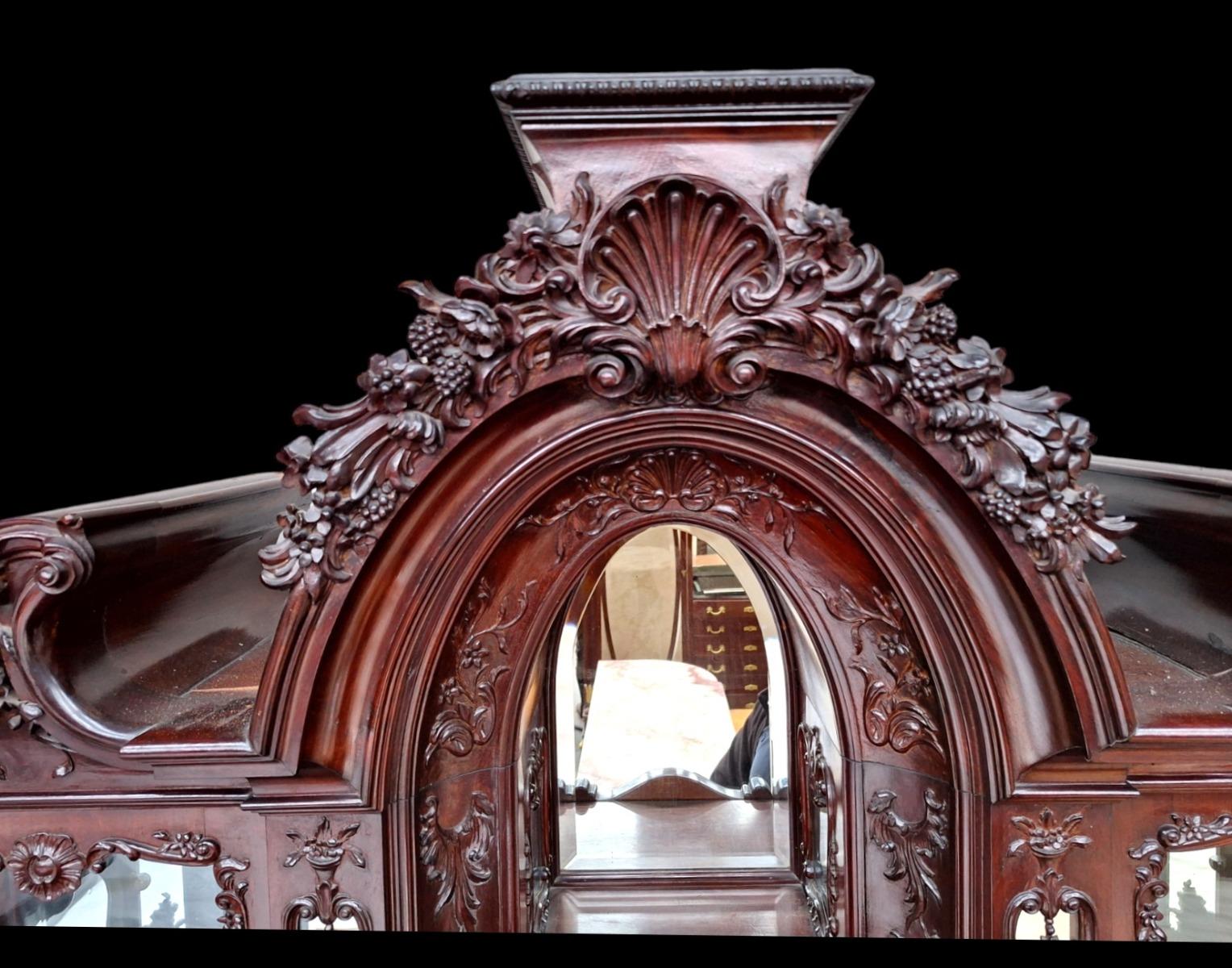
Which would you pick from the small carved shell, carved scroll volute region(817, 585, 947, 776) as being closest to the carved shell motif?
the small carved shell

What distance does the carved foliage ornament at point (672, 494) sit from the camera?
5.96 ft

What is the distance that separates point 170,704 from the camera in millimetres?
1872

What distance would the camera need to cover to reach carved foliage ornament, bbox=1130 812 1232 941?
5.90 ft

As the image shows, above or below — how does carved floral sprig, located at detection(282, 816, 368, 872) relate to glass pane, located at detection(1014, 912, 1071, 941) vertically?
above

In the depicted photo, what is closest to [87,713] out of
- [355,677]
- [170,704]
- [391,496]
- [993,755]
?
[170,704]

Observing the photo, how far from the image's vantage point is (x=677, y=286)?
168 centimetres

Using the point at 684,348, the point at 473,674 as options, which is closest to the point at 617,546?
the point at 473,674

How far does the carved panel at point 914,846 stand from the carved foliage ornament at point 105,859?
103 cm

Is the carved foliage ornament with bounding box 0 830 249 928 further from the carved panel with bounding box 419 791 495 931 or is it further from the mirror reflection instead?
the mirror reflection

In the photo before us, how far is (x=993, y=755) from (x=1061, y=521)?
37 centimetres

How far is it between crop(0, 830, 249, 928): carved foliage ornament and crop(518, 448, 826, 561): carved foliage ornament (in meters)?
0.73

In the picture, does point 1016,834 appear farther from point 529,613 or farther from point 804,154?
point 804,154

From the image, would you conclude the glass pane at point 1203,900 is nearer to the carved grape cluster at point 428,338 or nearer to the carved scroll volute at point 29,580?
the carved grape cluster at point 428,338

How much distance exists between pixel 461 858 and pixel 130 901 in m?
0.72
